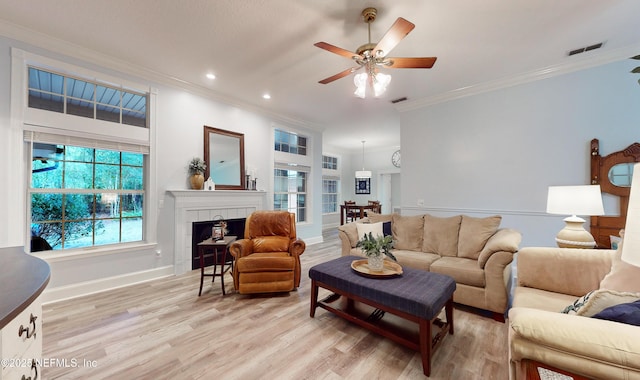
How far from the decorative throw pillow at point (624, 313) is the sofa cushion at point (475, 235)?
6.46 ft

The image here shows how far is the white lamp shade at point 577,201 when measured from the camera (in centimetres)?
216

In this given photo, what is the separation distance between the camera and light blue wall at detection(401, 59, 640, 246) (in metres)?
2.98

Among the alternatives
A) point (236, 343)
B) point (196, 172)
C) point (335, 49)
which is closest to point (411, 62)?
point (335, 49)

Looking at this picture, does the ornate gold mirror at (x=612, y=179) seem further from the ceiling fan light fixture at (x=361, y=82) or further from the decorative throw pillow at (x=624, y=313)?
the ceiling fan light fixture at (x=361, y=82)

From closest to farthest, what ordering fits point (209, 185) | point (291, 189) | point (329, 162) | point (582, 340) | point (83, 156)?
1. point (582, 340)
2. point (83, 156)
3. point (209, 185)
4. point (291, 189)
5. point (329, 162)

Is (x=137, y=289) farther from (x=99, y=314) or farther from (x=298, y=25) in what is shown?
(x=298, y=25)

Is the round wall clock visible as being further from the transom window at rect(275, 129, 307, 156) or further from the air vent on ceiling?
the air vent on ceiling

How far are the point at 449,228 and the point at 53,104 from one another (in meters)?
5.11

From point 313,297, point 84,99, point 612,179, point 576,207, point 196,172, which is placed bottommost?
point 313,297

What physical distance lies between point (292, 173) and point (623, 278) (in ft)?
16.7

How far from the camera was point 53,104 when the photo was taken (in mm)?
2828

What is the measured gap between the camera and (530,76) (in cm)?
340

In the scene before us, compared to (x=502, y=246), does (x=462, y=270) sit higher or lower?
lower

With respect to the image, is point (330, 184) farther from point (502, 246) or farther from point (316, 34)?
point (502, 246)
